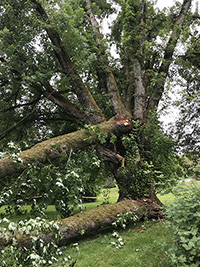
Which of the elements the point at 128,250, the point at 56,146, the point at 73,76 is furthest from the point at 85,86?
the point at 128,250

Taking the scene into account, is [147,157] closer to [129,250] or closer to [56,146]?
[56,146]

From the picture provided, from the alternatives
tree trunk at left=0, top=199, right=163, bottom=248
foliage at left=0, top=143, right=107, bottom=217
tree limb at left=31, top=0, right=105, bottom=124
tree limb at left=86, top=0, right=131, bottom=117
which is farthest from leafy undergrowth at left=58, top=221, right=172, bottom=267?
tree limb at left=86, top=0, right=131, bottom=117

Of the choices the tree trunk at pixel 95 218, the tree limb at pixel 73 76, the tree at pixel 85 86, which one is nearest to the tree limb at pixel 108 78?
the tree at pixel 85 86

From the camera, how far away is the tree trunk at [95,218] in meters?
4.26

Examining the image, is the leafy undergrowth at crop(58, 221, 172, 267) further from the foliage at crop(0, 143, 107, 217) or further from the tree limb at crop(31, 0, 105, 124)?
the tree limb at crop(31, 0, 105, 124)

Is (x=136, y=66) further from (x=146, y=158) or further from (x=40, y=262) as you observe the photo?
(x=40, y=262)

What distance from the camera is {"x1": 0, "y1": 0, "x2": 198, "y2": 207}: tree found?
644 centimetres

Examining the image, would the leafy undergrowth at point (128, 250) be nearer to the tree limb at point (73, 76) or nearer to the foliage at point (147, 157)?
the foliage at point (147, 157)

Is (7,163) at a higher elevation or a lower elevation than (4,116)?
lower

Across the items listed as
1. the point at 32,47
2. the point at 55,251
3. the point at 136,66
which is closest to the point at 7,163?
the point at 55,251

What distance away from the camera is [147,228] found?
17.7 feet

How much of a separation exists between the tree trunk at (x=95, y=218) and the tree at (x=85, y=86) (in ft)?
1.89

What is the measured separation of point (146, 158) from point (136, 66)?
14.1ft

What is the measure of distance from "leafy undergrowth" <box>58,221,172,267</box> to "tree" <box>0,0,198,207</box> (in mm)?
1197
